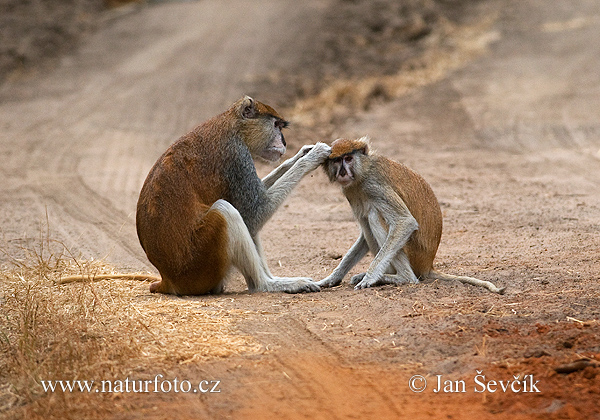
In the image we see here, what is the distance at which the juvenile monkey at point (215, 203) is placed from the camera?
570cm

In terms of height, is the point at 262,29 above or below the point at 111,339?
above

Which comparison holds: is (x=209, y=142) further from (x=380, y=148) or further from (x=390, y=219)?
(x=380, y=148)

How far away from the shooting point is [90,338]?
4.61 metres

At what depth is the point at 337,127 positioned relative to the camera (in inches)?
499

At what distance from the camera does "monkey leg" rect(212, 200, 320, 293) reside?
18.8 ft

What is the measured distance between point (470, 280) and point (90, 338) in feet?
9.51

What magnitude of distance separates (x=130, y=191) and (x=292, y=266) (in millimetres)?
3556

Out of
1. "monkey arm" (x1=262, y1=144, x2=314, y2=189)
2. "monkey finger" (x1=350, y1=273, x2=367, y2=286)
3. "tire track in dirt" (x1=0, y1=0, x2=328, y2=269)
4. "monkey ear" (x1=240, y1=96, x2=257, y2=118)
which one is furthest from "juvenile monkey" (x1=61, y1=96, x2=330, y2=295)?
"tire track in dirt" (x1=0, y1=0, x2=328, y2=269)

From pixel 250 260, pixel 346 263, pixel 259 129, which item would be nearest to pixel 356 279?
pixel 346 263

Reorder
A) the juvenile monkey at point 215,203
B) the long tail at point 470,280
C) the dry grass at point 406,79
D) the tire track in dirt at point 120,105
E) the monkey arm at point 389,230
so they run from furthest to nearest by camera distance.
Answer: the dry grass at point 406,79
the tire track in dirt at point 120,105
the monkey arm at point 389,230
the juvenile monkey at point 215,203
the long tail at point 470,280

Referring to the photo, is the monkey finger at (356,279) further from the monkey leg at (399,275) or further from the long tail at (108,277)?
the long tail at (108,277)

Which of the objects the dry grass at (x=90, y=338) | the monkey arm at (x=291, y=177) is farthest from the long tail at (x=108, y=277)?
the monkey arm at (x=291, y=177)

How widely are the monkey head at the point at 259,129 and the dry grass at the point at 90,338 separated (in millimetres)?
1416

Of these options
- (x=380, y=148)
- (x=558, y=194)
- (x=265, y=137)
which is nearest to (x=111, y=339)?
(x=265, y=137)
